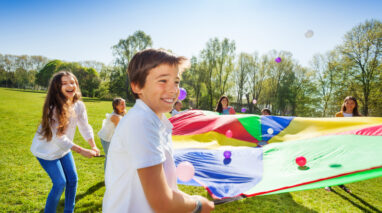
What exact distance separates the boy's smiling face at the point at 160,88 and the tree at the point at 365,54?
2501cm

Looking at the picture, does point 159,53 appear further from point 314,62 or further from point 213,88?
point 213,88

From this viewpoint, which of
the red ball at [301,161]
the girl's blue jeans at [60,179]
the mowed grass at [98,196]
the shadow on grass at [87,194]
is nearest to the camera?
the red ball at [301,161]

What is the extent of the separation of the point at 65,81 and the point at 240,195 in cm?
280

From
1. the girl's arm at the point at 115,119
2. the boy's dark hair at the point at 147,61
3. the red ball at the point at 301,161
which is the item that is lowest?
the red ball at the point at 301,161

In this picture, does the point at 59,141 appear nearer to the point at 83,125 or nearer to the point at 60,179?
the point at 60,179

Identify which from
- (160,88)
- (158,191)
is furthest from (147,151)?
(160,88)

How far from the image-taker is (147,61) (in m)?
1.11

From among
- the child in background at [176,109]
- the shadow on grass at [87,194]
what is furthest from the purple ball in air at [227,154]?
the child in background at [176,109]

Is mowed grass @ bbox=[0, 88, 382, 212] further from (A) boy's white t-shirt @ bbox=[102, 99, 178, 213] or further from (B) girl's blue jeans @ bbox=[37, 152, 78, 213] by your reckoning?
(A) boy's white t-shirt @ bbox=[102, 99, 178, 213]

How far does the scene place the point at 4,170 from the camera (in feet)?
17.5

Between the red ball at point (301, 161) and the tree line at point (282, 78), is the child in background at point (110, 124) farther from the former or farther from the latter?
the tree line at point (282, 78)

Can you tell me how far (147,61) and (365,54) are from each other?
25528 millimetres

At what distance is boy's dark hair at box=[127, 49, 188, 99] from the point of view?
110cm

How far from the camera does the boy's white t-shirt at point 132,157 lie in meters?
0.89
